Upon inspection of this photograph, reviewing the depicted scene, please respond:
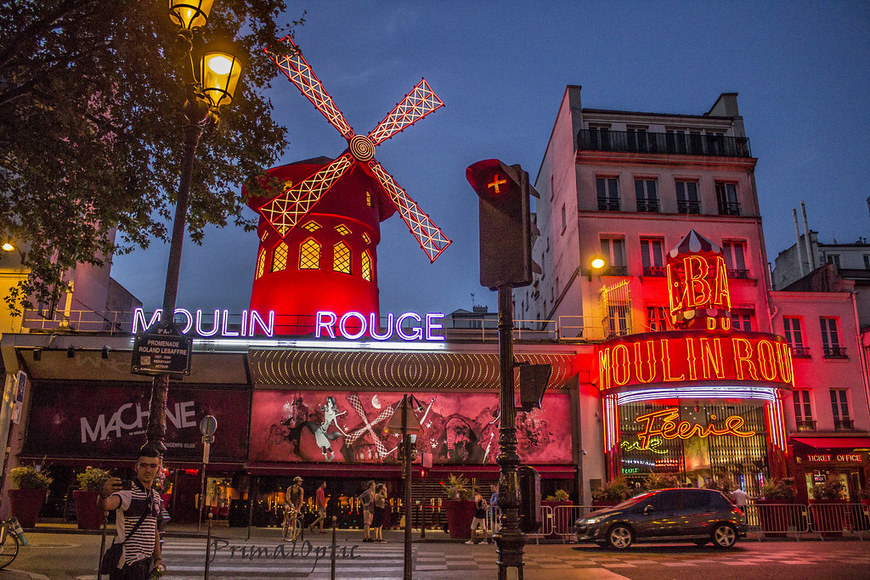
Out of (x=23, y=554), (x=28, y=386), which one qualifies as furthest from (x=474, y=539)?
(x=28, y=386)

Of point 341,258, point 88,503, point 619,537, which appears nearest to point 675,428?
point 619,537

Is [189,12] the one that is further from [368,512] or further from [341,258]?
[341,258]

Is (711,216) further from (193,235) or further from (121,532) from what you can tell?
(121,532)

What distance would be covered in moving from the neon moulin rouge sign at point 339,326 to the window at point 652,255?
24.6 ft

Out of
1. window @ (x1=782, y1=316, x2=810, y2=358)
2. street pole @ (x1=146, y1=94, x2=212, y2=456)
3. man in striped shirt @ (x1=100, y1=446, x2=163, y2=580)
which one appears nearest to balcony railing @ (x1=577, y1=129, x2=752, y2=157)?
window @ (x1=782, y1=316, x2=810, y2=358)

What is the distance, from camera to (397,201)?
25.9 metres

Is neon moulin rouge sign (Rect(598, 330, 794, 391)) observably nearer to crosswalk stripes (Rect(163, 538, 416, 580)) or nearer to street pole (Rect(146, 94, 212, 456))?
crosswalk stripes (Rect(163, 538, 416, 580))

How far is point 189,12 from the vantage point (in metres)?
7.04

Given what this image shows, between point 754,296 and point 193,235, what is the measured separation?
18.2 metres

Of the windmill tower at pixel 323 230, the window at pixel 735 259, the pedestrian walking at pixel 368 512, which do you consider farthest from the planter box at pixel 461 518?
the window at pixel 735 259

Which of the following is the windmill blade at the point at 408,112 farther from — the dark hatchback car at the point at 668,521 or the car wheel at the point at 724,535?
the car wheel at the point at 724,535

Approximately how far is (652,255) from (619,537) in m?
→ 11.4

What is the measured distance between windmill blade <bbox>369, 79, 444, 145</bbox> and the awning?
17983mm

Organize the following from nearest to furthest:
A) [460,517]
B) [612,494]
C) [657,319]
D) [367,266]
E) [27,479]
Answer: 1. [460,517]
2. [27,479]
3. [612,494]
4. [657,319]
5. [367,266]
